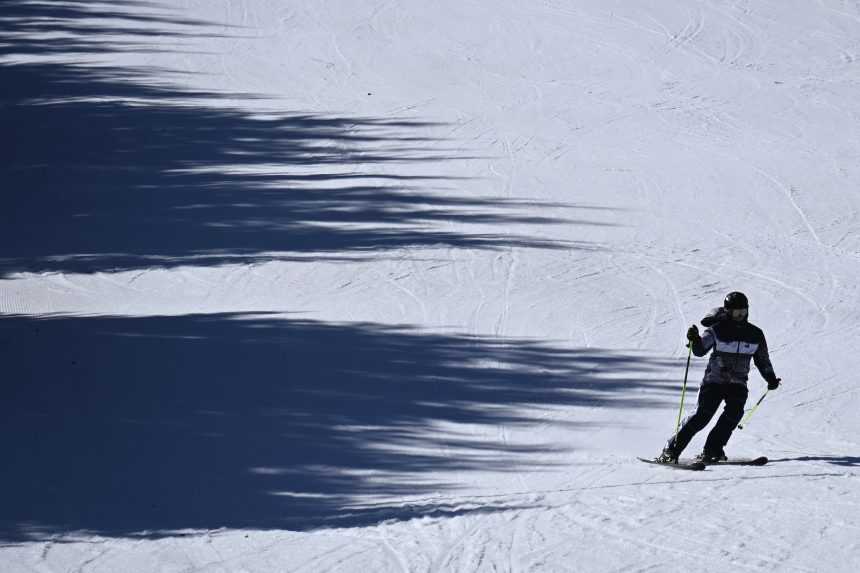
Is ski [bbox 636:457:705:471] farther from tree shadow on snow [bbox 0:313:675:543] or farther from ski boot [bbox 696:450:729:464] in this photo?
tree shadow on snow [bbox 0:313:675:543]

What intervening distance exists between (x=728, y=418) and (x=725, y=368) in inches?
16.2

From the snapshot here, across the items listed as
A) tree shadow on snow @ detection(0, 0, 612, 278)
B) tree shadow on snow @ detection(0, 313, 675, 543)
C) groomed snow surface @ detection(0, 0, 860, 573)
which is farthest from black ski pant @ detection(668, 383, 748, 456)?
tree shadow on snow @ detection(0, 0, 612, 278)

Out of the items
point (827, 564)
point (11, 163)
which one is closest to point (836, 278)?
point (827, 564)

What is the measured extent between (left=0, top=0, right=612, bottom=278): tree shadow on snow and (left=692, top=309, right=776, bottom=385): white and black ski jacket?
7.28 metres

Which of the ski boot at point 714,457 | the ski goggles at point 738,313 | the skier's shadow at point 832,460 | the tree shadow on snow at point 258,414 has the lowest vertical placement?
the tree shadow on snow at point 258,414

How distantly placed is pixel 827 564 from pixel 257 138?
16.1 meters

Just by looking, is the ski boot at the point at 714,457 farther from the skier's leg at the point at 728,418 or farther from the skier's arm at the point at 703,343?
the skier's arm at the point at 703,343

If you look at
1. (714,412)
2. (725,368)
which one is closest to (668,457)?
(714,412)

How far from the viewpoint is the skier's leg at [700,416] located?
30.7 ft

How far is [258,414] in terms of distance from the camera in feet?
36.6

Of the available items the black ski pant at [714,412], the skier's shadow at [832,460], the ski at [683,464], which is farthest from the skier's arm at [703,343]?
the skier's shadow at [832,460]

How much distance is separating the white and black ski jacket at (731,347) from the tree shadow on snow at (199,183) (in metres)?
7.28

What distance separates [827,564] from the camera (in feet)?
22.4

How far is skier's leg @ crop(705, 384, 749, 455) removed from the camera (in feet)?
30.5
